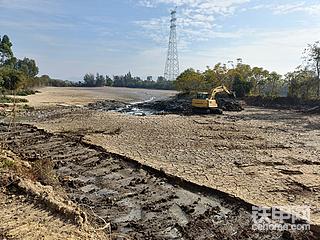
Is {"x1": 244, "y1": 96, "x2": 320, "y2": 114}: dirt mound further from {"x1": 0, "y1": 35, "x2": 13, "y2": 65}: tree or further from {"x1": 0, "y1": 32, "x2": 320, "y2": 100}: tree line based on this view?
{"x1": 0, "y1": 35, "x2": 13, "y2": 65}: tree

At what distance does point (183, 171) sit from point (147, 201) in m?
2.56

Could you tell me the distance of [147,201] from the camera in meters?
7.49

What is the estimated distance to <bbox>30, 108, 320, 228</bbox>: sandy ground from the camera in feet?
27.0

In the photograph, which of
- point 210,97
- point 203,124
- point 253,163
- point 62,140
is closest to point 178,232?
point 253,163

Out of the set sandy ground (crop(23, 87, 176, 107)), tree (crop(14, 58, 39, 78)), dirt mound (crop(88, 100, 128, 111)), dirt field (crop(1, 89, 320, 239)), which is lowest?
dirt mound (crop(88, 100, 128, 111))

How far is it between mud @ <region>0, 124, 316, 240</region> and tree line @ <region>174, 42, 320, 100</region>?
3466 centimetres

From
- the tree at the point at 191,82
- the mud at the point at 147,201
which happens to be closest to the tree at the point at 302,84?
the tree at the point at 191,82

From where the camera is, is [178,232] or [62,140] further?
[62,140]

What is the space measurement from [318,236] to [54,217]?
14.3ft

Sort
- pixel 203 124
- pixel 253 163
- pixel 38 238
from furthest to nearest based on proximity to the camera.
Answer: pixel 203 124 → pixel 253 163 → pixel 38 238

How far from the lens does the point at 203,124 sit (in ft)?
70.9

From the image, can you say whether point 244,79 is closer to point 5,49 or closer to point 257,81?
point 257,81

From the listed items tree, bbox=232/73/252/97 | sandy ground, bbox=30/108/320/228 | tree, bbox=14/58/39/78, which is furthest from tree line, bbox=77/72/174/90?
sandy ground, bbox=30/108/320/228

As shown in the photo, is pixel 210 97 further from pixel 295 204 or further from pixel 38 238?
pixel 38 238
